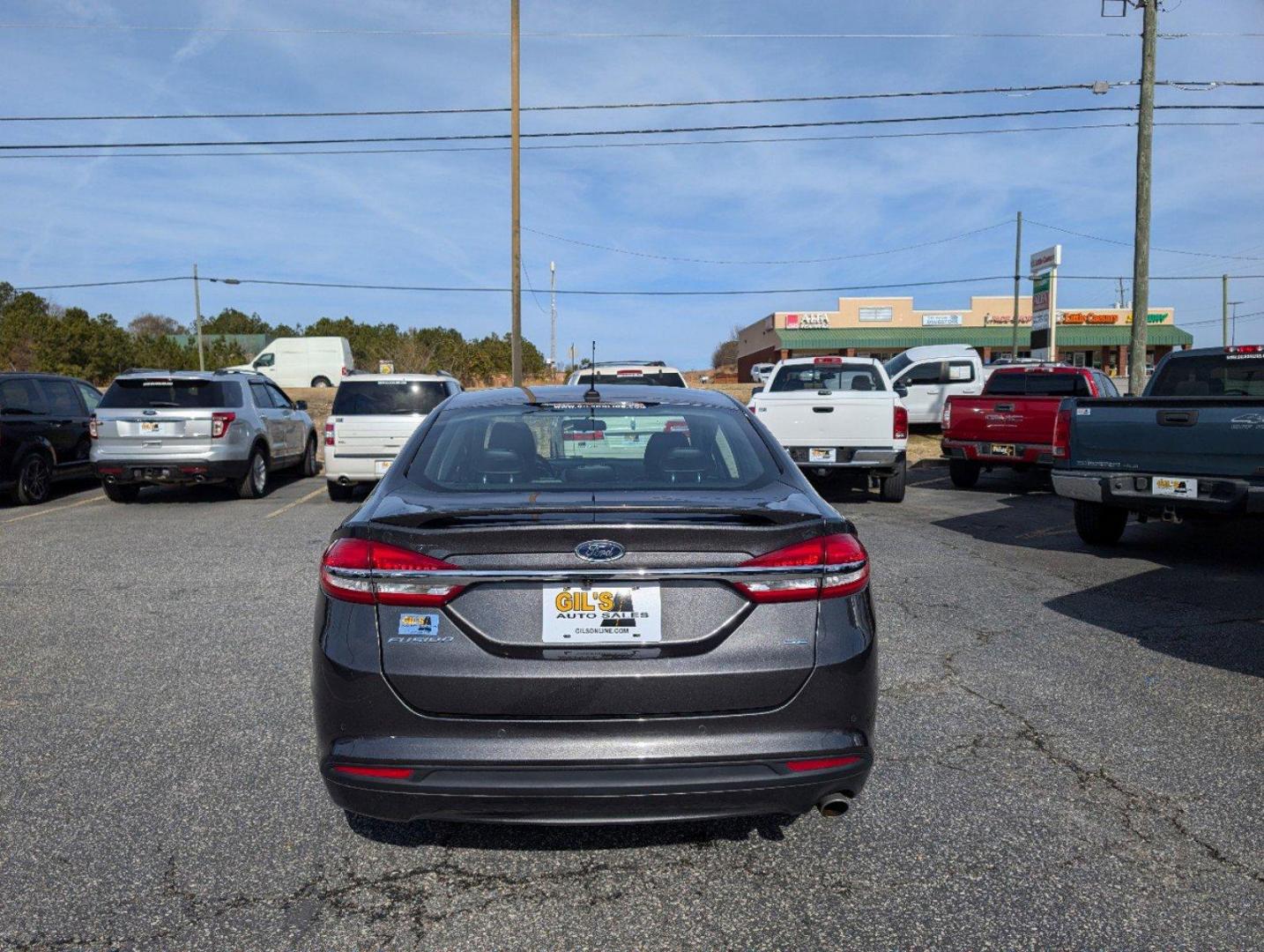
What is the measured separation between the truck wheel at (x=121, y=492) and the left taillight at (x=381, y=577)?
1162cm

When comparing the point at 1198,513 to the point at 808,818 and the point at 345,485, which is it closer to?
the point at 808,818

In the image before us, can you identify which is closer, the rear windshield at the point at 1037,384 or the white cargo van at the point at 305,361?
the rear windshield at the point at 1037,384

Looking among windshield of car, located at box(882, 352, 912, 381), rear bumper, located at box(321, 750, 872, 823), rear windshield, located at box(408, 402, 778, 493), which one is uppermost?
windshield of car, located at box(882, 352, 912, 381)

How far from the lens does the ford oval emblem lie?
277cm

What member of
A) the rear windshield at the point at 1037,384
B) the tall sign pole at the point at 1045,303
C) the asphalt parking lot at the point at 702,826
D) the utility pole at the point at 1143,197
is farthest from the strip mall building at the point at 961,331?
the asphalt parking lot at the point at 702,826

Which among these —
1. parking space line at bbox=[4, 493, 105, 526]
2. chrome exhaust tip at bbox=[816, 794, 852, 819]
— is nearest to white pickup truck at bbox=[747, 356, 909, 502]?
parking space line at bbox=[4, 493, 105, 526]

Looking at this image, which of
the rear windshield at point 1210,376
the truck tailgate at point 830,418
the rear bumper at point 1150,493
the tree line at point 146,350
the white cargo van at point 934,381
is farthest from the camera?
the tree line at point 146,350

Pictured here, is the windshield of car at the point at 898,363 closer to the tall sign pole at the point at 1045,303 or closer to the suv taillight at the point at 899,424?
the tall sign pole at the point at 1045,303

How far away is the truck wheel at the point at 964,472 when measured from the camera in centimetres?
1466

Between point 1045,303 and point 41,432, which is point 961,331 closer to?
point 1045,303

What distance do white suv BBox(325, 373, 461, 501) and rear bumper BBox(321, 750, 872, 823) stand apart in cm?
986

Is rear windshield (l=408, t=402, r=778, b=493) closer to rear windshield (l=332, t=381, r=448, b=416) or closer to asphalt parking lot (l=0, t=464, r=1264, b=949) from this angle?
asphalt parking lot (l=0, t=464, r=1264, b=949)

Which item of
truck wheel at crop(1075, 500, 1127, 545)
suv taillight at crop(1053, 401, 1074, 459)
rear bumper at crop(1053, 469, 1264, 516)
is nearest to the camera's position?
rear bumper at crop(1053, 469, 1264, 516)

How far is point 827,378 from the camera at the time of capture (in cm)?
1383
